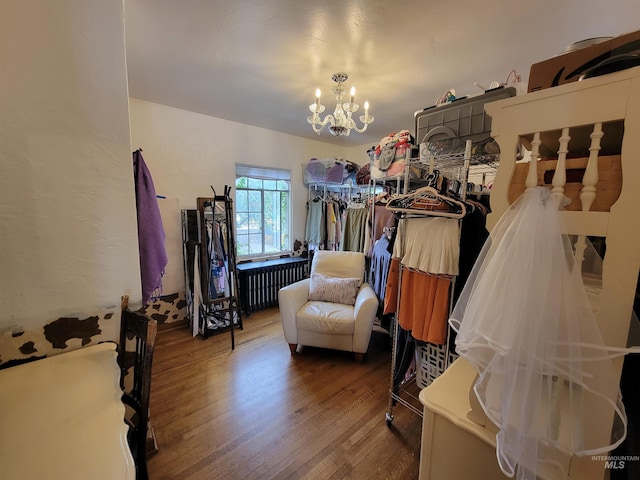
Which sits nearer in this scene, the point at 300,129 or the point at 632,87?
the point at 632,87

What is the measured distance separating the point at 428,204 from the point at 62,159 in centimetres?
177

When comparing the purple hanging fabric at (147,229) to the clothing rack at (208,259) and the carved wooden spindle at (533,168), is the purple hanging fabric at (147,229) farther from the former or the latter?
the carved wooden spindle at (533,168)

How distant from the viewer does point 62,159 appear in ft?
3.61

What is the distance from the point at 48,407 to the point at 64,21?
1.47 meters

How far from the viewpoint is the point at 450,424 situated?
90 centimetres

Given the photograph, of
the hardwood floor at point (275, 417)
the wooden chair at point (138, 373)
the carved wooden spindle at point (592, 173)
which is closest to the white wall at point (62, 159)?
the wooden chair at point (138, 373)

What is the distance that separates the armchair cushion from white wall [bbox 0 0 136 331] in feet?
5.52

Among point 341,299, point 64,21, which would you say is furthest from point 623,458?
point 64,21

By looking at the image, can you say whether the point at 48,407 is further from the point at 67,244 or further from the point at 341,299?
the point at 341,299

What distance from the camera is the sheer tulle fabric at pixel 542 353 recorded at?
2.00 ft

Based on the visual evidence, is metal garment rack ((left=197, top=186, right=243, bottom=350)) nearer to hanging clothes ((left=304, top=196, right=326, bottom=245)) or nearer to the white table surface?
hanging clothes ((left=304, top=196, right=326, bottom=245))

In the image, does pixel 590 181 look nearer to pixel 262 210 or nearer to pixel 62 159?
pixel 62 159

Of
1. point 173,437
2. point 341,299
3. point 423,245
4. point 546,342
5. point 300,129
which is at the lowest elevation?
point 173,437

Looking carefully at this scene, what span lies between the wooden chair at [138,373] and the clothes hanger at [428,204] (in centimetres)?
139
